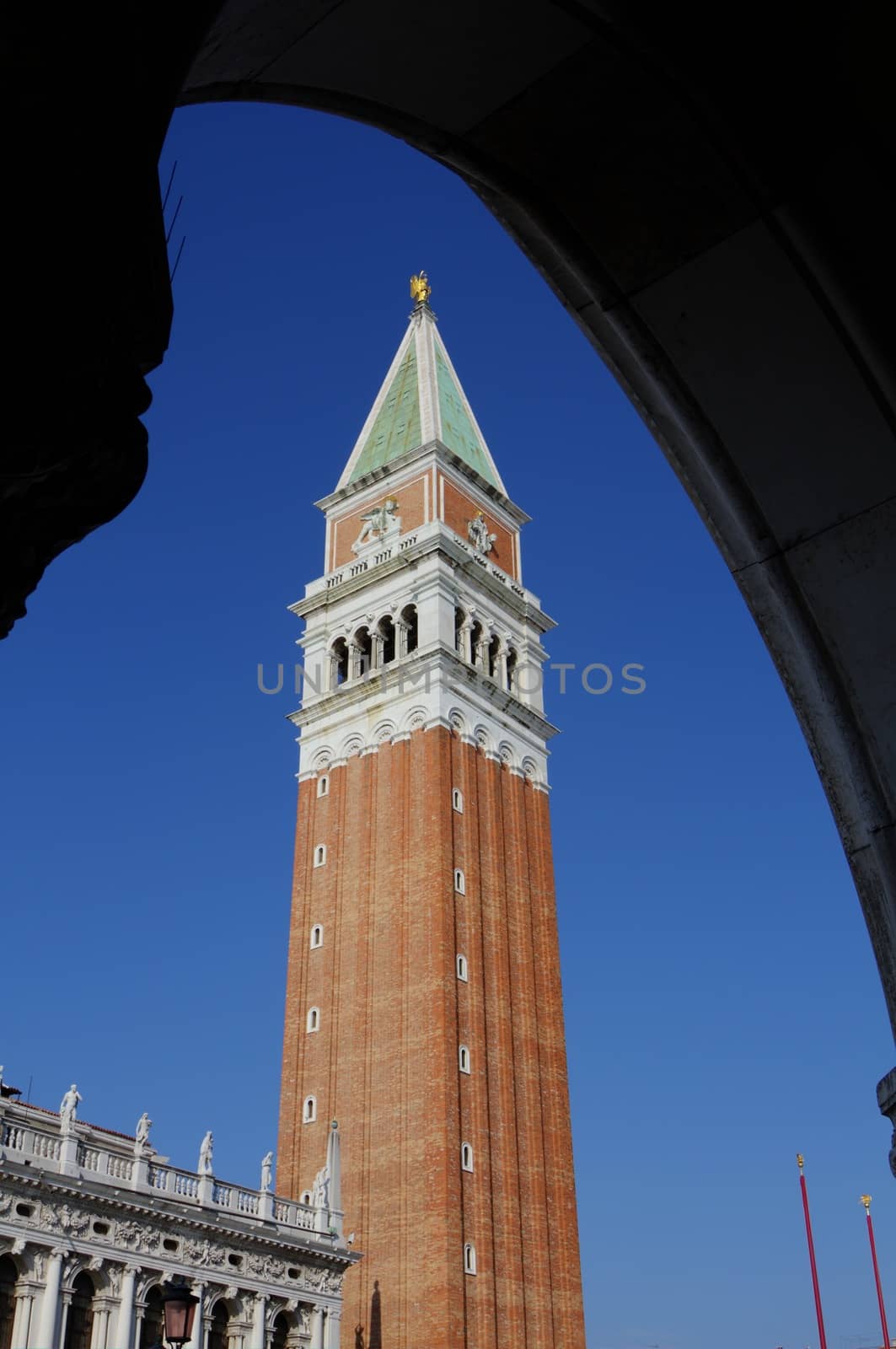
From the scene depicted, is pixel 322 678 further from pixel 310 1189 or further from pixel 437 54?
pixel 437 54

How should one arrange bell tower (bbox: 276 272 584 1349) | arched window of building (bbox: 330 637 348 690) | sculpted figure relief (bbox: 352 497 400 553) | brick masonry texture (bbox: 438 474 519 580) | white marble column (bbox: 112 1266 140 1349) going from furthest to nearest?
sculpted figure relief (bbox: 352 497 400 553)
brick masonry texture (bbox: 438 474 519 580)
arched window of building (bbox: 330 637 348 690)
bell tower (bbox: 276 272 584 1349)
white marble column (bbox: 112 1266 140 1349)

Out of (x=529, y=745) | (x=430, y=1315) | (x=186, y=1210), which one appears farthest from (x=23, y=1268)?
(x=529, y=745)

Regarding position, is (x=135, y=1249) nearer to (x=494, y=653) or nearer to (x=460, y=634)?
(x=460, y=634)

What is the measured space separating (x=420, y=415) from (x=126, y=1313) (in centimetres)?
3962

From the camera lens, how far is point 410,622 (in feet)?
171

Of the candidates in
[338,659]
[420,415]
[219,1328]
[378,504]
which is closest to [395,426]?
[420,415]

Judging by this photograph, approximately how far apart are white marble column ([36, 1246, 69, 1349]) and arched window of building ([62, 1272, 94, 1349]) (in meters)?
0.62

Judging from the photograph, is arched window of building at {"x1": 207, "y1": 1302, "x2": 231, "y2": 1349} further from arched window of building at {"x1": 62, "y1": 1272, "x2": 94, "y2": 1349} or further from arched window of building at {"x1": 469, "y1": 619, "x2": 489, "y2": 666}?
arched window of building at {"x1": 469, "y1": 619, "x2": 489, "y2": 666}

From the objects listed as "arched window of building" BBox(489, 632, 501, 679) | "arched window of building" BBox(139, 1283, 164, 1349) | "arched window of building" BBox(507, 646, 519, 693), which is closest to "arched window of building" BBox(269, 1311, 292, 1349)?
"arched window of building" BBox(139, 1283, 164, 1349)

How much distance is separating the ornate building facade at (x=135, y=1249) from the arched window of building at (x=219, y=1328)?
27mm

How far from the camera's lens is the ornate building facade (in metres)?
26.4

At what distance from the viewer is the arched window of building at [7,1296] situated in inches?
1011

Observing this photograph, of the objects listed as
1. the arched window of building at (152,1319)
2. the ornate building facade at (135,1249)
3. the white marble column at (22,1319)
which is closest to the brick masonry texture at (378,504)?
the ornate building facade at (135,1249)

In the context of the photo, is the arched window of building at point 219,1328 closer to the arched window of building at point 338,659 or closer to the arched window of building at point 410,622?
the arched window of building at point 410,622
